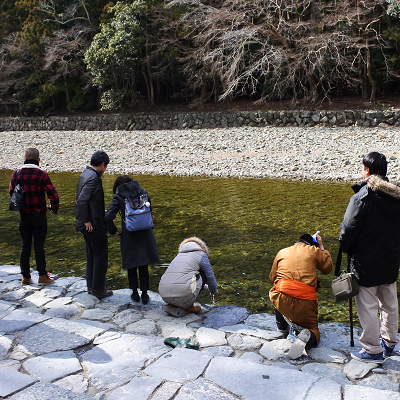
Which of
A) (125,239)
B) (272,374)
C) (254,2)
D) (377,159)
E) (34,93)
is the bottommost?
(272,374)

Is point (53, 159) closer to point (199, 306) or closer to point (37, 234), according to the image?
point (37, 234)

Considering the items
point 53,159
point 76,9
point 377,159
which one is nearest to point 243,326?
point 377,159

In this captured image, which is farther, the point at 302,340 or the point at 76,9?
the point at 76,9

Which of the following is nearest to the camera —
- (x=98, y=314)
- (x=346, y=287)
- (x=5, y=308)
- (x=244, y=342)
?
(x=346, y=287)

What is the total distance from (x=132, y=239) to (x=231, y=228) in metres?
3.60

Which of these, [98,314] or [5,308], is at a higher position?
[5,308]

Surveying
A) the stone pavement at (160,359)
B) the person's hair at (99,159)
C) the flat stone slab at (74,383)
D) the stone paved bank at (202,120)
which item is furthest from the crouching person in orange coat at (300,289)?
the stone paved bank at (202,120)

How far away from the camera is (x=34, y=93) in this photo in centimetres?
3008

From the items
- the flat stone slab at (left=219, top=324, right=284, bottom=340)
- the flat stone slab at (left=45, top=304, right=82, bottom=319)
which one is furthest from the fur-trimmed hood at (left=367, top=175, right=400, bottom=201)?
the flat stone slab at (left=45, top=304, right=82, bottom=319)

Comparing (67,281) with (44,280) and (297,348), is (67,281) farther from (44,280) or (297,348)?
(297,348)

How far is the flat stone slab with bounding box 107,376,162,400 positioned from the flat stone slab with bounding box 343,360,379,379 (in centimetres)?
142

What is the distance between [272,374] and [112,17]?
89.1 feet

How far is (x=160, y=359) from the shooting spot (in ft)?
9.90

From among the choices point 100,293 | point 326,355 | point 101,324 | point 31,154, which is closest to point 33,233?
point 31,154
